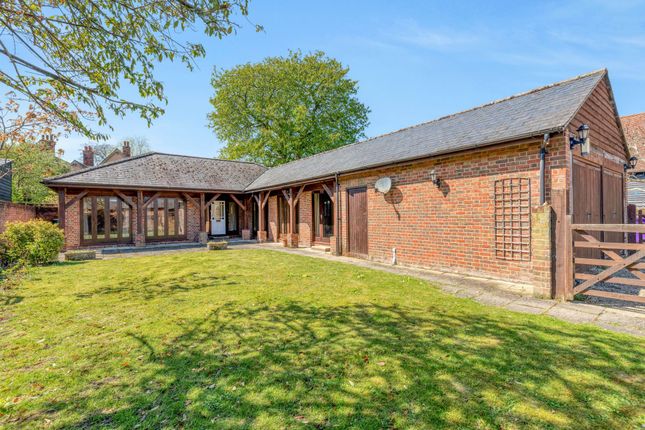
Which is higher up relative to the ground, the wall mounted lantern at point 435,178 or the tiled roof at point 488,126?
the tiled roof at point 488,126

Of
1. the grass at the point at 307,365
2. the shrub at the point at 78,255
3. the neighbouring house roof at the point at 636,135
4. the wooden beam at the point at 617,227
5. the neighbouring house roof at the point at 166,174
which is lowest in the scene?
the grass at the point at 307,365

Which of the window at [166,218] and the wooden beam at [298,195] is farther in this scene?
the window at [166,218]

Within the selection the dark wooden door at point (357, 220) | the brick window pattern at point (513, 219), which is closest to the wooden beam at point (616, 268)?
the brick window pattern at point (513, 219)

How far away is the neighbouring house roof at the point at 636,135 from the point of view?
59.5 ft

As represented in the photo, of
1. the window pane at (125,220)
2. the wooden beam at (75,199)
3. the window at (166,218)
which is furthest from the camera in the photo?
the window at (166,218)

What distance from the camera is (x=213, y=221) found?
61.2ft

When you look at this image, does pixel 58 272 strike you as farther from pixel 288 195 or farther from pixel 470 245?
pixel 470 245

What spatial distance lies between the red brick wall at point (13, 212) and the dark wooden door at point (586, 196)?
20033 mm

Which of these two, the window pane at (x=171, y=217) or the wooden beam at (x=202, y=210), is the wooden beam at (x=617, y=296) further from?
the window pane at (x=171, y=217)

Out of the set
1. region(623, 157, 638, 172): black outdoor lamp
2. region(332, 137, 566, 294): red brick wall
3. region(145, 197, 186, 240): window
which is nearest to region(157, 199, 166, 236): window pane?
region(145, 197, 186, 240): window

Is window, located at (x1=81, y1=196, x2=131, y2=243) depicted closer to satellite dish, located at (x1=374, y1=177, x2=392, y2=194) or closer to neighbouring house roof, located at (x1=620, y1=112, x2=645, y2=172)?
satellite dish, located at (x1=374, y1=177, x2=392, y2=194)

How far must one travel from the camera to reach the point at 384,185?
944 cm

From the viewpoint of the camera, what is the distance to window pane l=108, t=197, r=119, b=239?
49.1 ft

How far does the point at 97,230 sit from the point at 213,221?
5814 millimetres
